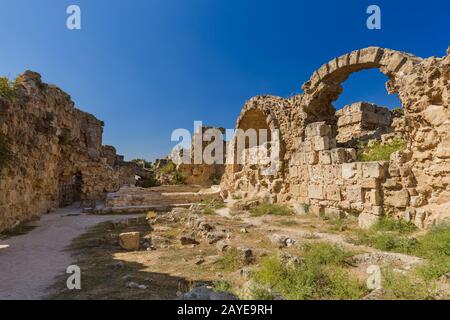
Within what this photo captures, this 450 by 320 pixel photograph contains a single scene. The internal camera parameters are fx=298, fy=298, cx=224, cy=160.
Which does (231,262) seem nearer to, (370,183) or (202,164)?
(370,183)

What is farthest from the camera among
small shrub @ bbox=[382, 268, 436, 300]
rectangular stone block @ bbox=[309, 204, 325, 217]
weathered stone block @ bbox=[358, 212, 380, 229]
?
rectangular stone block @ bbox=[309, 204, 325, 217]

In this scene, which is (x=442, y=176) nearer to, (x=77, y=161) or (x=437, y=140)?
(x=437, y=140)

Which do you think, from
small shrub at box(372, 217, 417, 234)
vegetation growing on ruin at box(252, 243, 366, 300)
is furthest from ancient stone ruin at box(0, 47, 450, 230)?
vegetation growing on ruin at box(252, 243, 366, 300)

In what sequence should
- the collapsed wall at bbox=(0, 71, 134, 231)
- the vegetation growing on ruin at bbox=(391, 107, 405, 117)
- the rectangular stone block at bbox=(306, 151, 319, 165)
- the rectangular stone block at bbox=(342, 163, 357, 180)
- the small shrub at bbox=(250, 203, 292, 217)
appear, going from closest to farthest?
1. the rectangular stone block at bbox=(342, 163, 357, 180)
2. the collapsed wall at bbox=(0, 71, 134, 231)
3. the rectangular stone block at bbox=(306, 151, 319, 165)
4. the small shrub at bbox=(250, 203, 292, 217)
5. the vegetation growing on ruin at bbox=(391, 107, 405, 117)

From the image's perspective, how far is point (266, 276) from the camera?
3.80m

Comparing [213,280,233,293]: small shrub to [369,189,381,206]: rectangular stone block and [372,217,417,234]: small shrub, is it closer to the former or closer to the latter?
[372,217,417,234]: small shrub

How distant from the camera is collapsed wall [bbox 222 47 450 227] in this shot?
630cm

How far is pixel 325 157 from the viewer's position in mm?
9109

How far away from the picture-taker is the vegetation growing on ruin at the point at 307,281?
3.25 m

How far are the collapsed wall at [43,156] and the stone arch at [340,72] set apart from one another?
386 inches

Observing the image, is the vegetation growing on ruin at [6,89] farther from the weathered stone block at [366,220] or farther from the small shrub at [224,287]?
the weathered stone block at [366,220]

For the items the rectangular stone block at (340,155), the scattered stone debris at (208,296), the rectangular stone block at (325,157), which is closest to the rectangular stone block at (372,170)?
the rectangular stone block at (340,155)

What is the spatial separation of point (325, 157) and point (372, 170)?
187 centimetres
